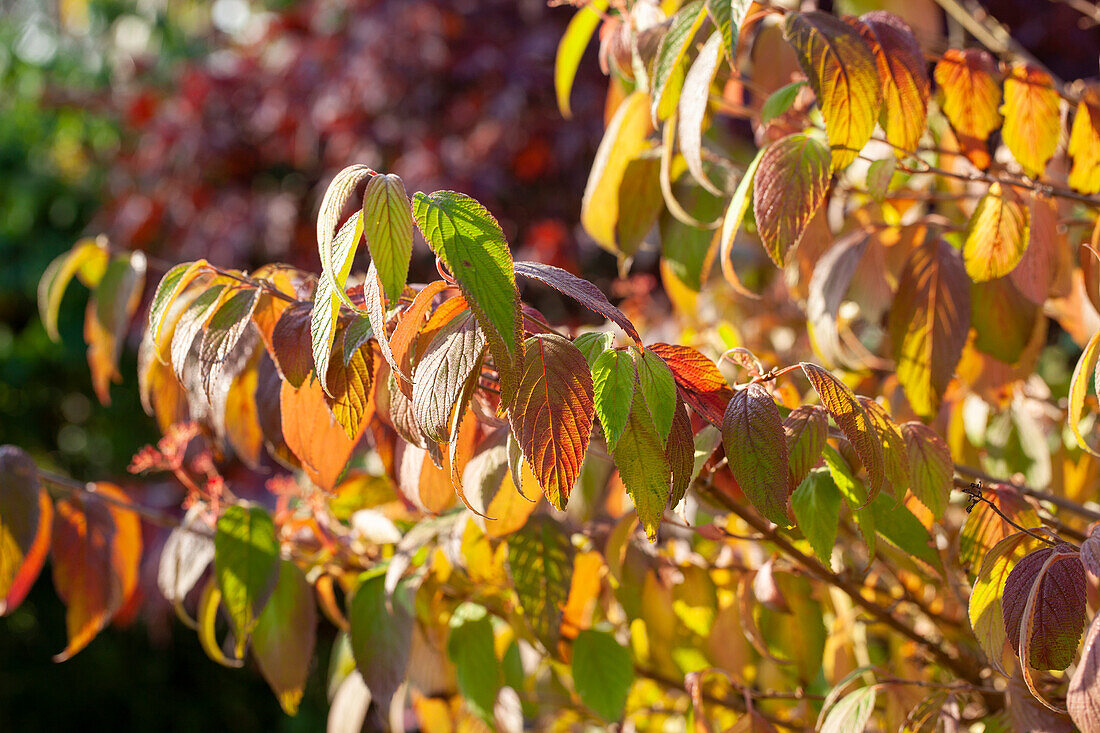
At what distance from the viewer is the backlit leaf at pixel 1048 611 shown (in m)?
0.62

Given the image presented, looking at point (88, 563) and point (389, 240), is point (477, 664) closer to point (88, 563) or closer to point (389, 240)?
point (88, 563)

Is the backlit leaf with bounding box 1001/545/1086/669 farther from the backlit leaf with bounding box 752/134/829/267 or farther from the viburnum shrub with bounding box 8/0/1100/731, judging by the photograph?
the backlit leaf with bounding box 752/134/829/267

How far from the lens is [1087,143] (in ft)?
3.00

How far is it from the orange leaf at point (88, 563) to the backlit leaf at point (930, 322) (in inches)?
35.6

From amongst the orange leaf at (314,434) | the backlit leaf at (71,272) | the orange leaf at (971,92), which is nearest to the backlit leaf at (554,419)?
the orange leaf at (314,434)

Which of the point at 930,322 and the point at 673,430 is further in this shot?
the point at 930,322

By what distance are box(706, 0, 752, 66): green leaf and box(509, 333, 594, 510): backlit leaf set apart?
0.97 ft

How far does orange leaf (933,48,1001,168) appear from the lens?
0.93m

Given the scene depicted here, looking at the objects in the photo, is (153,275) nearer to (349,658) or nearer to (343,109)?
(343,109)

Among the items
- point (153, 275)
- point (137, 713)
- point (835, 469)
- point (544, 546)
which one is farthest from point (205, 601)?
point (137, 713)

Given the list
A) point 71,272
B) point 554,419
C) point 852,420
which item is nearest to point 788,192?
point 852,420

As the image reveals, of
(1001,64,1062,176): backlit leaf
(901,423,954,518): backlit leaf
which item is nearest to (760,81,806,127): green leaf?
(1001,64,1062,176): backlit leaf

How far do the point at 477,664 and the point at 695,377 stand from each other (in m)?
0.47

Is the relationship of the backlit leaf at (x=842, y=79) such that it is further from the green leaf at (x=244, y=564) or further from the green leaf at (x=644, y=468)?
the green leaf at (x=244, y=564)
